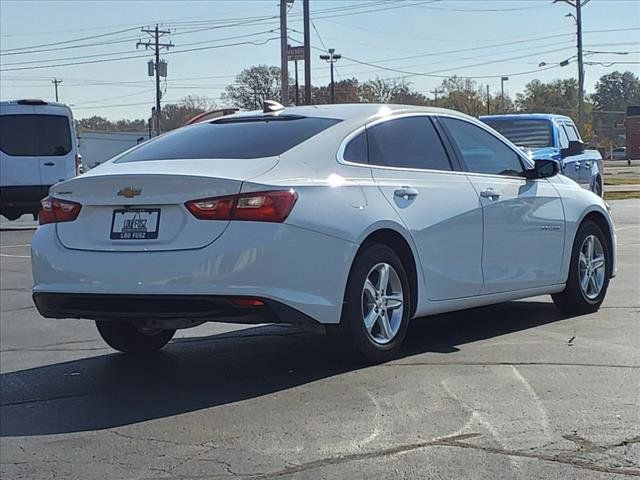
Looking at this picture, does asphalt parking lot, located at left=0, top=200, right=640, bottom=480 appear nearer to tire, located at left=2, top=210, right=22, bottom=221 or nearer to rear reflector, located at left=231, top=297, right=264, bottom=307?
rear reflector, located at left=231, top=297, right=264, bottom=307

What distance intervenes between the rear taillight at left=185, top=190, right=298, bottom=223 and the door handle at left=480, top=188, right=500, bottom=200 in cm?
196

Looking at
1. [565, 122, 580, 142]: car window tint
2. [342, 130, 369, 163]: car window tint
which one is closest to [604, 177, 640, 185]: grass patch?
[565, 122, 580, 142]: car window tint

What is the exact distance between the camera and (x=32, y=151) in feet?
70.8

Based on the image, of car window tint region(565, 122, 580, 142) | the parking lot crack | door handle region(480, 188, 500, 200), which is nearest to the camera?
the parking lot crack

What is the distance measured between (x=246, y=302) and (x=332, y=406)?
0.73 meters

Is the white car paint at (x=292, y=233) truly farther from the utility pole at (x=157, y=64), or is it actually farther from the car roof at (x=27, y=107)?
the utility pole at (x=157, y=64)

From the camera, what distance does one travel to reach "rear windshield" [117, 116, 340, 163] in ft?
19.7

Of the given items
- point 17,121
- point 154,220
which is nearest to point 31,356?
point 154,220

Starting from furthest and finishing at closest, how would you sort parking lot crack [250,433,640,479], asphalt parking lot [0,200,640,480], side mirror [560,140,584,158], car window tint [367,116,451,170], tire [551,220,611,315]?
1. side mirror [560,140,584,158]
2. tire [551,220,611,315]
3. car window tint [367,116,451,170]
4. asphalt parking lot [0,200,640,480]
5. parking lot crack [250,433,640,479]

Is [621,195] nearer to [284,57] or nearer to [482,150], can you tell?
[284,57]

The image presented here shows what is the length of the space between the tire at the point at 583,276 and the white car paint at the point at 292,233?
3.59 feet

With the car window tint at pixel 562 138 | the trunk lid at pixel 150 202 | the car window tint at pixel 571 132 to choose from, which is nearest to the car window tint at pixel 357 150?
the trunk lid at pixel 150 202

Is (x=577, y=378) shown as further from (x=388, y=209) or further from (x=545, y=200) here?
(x=545, y=200)

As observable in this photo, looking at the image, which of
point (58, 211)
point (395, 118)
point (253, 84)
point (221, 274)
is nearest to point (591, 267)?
point (395, 118)
